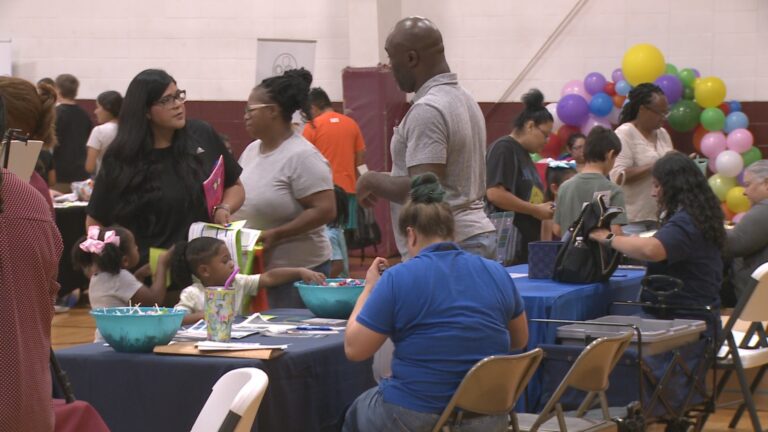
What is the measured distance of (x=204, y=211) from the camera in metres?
3.61

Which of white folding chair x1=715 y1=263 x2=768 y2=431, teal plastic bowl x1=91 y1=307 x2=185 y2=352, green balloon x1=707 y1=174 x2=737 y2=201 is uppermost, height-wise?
teal plastic bowl x1=91 y1=307 x2=185 y2=352

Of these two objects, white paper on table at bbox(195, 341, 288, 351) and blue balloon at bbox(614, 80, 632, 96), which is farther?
blue balloon at bbox(614, 80, 632, 96)

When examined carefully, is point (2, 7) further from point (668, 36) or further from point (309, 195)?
point (309, 195)

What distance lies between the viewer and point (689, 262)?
4195 millimetres

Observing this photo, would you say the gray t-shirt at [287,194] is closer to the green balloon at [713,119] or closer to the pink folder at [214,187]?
the pink folder at [214,187]

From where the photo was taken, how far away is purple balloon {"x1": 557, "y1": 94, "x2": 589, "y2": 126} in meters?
9.03

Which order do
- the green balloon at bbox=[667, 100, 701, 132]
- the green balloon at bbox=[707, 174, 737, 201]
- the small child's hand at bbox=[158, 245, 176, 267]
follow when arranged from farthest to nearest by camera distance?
the green balloon at bbox=[667, 100, 701, 132], the green balloon at bbox=[707, 174, 737, 201], the small child's hand at bbox=[158, 245, 176, 267]

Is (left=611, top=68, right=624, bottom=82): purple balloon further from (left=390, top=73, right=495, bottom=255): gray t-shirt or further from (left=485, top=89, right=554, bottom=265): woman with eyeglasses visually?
(left=390, top=73, right=495, bottom=255): gray t-shirt

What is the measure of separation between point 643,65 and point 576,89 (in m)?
0.69

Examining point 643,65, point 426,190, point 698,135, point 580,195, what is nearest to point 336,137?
point 643,65

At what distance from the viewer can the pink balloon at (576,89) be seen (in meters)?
9.34

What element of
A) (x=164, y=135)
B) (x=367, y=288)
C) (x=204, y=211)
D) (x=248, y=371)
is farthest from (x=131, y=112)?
(x=248, y=371)

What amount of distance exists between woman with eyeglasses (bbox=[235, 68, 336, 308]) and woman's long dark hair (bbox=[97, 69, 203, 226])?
338 millimetres

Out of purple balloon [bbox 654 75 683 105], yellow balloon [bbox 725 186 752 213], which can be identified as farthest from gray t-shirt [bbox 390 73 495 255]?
purple balloon [bbox 654 75 683 105]
